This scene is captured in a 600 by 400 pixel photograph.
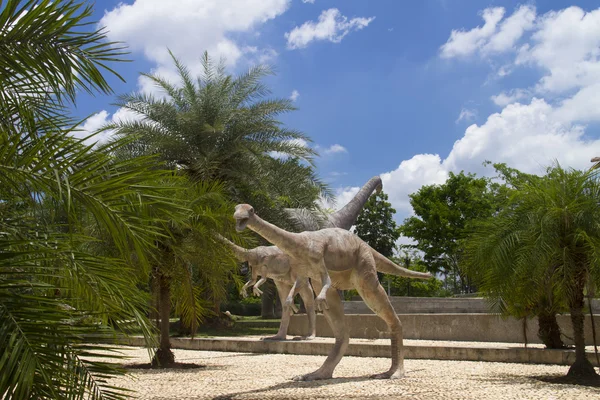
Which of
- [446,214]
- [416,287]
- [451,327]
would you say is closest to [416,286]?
[416,287]

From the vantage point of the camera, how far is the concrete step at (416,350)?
36.6ft

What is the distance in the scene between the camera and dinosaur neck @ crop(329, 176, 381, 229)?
74.9 feet

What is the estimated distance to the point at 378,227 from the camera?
45750mm

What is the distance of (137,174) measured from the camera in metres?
4.15

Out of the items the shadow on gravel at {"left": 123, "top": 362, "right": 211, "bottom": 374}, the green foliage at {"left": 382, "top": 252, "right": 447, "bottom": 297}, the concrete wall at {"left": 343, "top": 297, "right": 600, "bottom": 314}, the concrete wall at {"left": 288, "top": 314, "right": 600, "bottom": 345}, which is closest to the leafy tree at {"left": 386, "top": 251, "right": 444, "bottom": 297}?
the green foliage at {"left": 382, "top": 252, "right": 447, "bottom": 297}

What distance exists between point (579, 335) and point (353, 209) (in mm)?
14520

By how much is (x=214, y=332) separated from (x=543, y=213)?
14.0 meters

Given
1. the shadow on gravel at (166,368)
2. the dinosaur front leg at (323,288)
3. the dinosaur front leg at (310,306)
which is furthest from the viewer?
the dinosaur front leg at (310,306)

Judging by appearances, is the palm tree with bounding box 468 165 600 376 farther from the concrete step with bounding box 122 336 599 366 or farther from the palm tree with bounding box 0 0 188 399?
the palm tree with bounding box 0 0 188 399

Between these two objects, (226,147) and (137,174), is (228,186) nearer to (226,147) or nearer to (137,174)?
(226,147)

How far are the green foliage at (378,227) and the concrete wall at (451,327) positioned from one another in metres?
27.2

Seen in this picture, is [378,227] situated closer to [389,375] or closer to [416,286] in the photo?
[416,286]

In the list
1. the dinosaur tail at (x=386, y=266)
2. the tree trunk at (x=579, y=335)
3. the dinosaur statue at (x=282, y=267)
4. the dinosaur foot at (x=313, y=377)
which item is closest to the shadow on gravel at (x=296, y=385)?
the dinosaur foot at (x=313, y=377)

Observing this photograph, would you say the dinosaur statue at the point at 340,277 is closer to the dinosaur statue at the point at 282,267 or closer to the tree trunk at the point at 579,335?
the dinosaur statue at the point at 282,267
